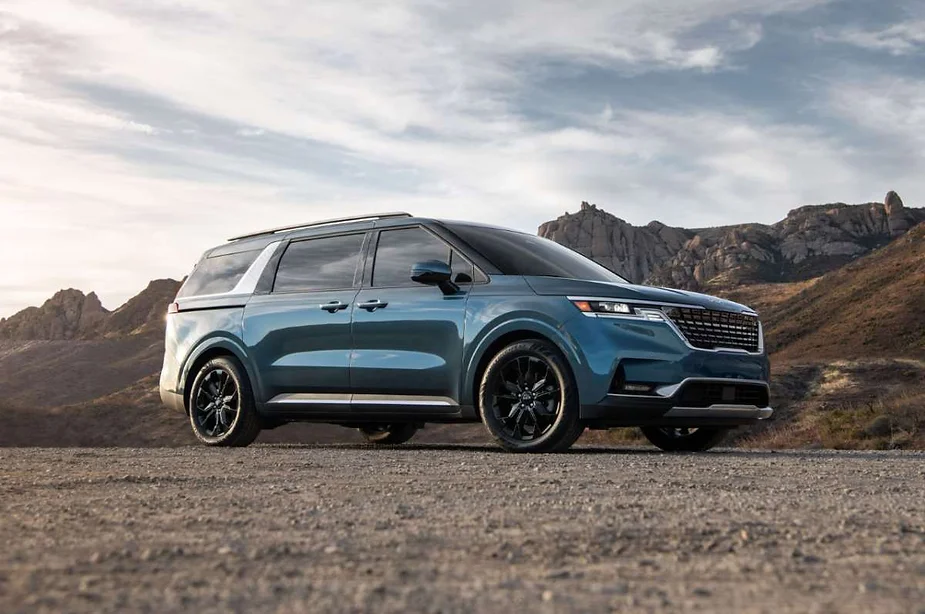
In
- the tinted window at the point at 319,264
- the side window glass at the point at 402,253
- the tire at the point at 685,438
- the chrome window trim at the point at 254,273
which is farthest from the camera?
the chrome window trim at the point at 254,273

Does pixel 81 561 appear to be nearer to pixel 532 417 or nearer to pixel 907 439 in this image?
pixel 532 417

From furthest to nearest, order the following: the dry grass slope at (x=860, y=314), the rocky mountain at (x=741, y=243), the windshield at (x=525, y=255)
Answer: the rocky mountain at (x=741, y=243) → the dry grass slope at (x=860, y=314) → the windshield at (x=525, y=255)

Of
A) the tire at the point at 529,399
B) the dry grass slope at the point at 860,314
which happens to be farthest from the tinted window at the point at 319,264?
the dry grass slope at the point at 860,314

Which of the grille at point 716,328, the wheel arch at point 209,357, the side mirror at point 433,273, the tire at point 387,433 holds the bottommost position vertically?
the tire at point 387,433

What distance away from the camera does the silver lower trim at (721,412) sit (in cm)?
743

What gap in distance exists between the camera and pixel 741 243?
125 metres

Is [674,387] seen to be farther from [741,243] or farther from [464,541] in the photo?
[741,243]

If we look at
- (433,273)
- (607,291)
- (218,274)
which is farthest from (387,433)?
(607,291)

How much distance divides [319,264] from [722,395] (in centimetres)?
380

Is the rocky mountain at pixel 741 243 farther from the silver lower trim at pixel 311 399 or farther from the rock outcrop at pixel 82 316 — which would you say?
the silver lower trim at pixel 311 399

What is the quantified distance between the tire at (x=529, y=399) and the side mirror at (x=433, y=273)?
2.47 feet

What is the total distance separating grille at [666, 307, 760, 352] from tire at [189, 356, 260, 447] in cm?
407

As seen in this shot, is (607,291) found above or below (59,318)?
below

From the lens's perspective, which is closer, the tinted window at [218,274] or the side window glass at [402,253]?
the side window glass at [402,253]
